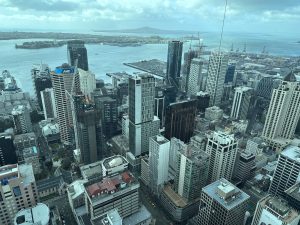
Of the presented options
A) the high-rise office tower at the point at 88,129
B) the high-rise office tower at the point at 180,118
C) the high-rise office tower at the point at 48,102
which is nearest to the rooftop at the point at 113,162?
the high-rise office tower at the point at 88,129

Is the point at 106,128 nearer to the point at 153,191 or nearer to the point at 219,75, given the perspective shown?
the point at 153,191

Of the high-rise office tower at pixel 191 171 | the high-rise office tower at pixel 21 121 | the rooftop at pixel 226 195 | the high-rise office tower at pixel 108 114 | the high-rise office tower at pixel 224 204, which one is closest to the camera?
the high-rise office tower at pixel 224 204

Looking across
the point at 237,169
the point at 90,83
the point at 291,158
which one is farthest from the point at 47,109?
the point at 291,158

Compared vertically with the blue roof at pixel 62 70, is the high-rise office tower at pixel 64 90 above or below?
below

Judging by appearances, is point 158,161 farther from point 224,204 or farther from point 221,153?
point 224,204

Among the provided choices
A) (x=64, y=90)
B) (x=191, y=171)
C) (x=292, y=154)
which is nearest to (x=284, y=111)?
(x=292, y=154)

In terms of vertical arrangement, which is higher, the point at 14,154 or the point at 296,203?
the point at 296,203

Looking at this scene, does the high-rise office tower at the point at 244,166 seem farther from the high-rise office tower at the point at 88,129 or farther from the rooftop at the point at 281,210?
the high-rise office tower at the point at 88,129
